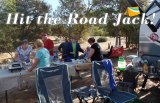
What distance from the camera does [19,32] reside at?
2189 cm

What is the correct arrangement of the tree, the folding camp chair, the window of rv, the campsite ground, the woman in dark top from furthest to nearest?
the tree
the woman in dark top
the campsite ground
the window of rv
the folding camp chair

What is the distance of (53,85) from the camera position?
4703mm

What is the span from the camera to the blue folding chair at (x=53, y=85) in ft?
14.6

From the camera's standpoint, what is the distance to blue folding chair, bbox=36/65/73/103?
446 centimetres

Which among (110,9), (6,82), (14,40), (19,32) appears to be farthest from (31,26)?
(6,82)

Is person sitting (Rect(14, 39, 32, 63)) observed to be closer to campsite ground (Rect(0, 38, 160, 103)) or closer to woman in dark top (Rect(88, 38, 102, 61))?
campsite ground (Rect(0, 38, 160, 103))

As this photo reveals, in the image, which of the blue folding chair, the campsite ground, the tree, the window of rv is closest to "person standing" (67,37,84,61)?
the campsite ground

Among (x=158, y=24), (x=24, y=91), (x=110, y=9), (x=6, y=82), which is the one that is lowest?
(x=24, y=91)

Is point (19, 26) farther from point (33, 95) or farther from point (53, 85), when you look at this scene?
point (53, 85)

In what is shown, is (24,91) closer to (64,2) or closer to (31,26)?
(64,2)

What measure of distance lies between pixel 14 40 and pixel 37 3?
253 inches

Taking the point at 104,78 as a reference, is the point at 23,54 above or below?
above

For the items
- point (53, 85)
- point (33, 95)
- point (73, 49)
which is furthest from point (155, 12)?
point (33, 95)

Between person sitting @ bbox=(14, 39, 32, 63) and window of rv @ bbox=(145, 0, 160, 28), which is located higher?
window of rv @ bbox=(145, 0, 160, 28)
